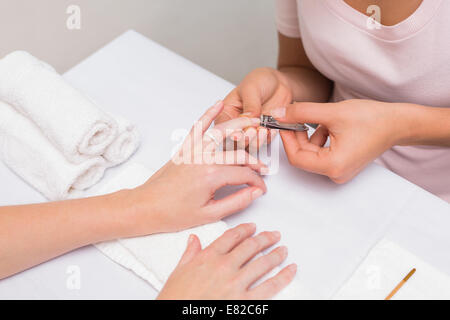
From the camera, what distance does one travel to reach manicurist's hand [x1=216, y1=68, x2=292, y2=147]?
2.40ft

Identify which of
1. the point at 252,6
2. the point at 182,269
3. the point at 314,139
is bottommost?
the point at 182,269

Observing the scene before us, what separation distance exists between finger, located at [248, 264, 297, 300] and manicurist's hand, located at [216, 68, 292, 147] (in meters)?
0.23

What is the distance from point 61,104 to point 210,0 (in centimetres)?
90

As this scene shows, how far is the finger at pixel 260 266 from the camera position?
57cm

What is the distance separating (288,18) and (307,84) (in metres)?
0.15

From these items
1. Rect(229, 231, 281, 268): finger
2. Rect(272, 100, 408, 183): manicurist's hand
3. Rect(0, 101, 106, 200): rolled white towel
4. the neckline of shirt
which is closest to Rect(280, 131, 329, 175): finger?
Rect(272, 100, 408, 183): manicurist's hand

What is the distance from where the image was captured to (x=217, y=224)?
2.11 ft

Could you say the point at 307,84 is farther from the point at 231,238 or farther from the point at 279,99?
the point at 231,238

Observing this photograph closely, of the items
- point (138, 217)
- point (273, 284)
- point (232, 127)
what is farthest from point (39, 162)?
point (273, 284)

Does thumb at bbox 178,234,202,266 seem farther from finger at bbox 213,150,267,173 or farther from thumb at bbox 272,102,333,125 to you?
thumb at bbox 272,102,333,125

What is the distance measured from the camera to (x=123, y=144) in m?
0.75

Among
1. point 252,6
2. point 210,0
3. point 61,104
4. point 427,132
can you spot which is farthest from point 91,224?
point 252,6

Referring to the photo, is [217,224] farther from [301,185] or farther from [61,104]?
[61,104]

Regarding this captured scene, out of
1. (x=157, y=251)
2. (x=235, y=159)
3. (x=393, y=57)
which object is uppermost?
(x=393, y=57)
